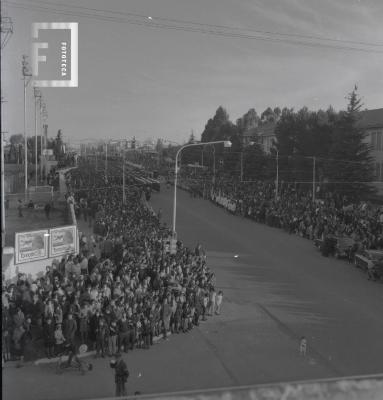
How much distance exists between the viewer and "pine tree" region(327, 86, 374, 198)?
32.2m

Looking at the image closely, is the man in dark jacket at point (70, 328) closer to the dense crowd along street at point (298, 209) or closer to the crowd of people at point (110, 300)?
the crowd of people at point (110, 300)

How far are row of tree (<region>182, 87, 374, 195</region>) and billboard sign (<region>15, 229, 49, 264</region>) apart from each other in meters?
20.1

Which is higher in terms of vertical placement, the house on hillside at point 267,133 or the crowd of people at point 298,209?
the house on hillside at point 267,133

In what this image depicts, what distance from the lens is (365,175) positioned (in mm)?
32250

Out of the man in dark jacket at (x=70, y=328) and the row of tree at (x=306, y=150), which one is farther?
the row of tree at (x=306, y=150)

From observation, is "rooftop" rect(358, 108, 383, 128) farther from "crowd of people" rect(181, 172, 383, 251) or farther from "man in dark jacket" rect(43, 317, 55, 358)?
"man in dark jacket" rect(43, 317, 55, 358)

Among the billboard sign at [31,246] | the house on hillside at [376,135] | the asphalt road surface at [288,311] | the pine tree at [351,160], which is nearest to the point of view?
the asphalt road surface at [288,311]

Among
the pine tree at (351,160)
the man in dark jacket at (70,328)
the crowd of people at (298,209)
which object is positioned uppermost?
the pine tree at (351,160)

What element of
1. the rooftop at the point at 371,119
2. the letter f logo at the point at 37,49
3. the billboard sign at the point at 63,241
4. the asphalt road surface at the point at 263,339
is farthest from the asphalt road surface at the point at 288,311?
the rooftop at the point at 371,119

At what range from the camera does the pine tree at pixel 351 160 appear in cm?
3219

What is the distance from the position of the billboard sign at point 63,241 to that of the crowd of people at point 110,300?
0.29 m

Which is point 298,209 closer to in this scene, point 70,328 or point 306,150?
point 306,150

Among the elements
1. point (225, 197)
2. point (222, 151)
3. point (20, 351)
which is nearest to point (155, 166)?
point (222, 151)

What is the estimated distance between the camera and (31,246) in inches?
505
